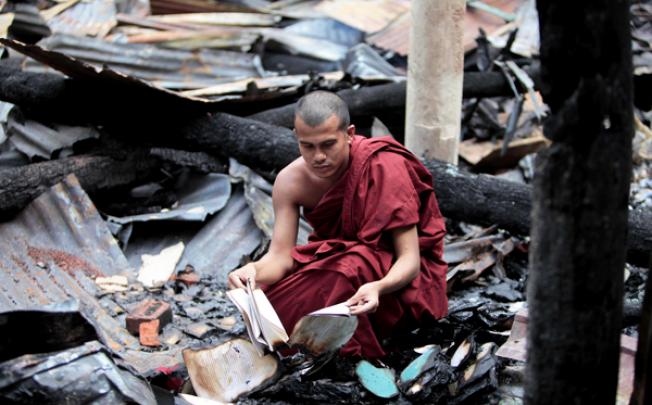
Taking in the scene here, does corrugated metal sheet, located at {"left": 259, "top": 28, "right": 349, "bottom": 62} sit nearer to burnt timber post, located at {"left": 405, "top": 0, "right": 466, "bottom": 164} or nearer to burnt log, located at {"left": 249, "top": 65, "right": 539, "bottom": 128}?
burnt log, located at {"left": 249, "top": 65, "right": 539, "bottom": 128}

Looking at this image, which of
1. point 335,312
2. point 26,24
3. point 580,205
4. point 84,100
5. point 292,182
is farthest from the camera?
point 26,24

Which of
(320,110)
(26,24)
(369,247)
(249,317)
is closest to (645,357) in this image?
(369,247)

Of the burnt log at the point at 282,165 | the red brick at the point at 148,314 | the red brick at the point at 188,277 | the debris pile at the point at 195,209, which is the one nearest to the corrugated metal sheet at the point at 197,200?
the debris pile at the point at 195,209

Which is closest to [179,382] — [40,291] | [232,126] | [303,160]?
[303,160]

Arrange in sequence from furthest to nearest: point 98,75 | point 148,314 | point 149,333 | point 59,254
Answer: point 98,75 → point 59,254 → point 148,314 → point 149,333

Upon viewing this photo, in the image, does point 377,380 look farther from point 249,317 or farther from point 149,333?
point 149,333

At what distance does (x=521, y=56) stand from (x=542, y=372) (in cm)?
738

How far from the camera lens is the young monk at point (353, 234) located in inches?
142

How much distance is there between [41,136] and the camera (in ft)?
20.7

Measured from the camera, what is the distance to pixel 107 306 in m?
4.99

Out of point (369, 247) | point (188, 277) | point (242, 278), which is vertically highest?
point (369, 247)

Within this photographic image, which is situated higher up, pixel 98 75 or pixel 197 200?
pixel 98 75

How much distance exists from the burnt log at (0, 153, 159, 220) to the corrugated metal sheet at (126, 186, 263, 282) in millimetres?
499

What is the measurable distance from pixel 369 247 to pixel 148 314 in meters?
1.72
